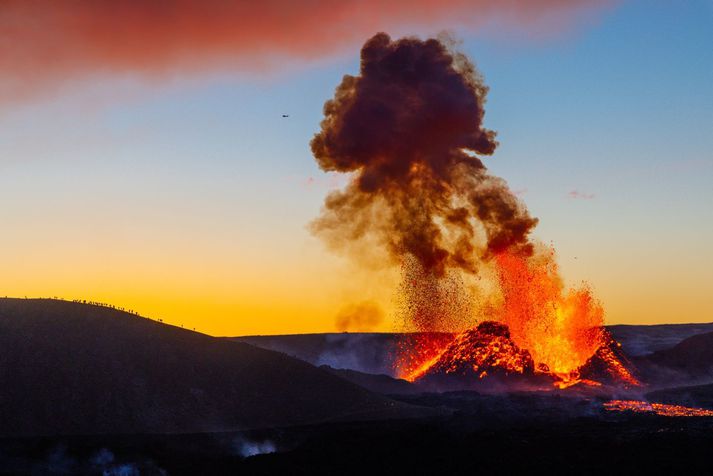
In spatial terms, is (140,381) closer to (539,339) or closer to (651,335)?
(539,339)

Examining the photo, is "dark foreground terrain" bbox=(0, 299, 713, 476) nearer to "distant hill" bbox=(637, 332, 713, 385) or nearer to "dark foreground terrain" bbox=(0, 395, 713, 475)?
"dark foreground terrain" bbox=(0, 395, 713, 475)

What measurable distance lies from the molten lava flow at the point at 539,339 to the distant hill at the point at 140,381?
2399cm

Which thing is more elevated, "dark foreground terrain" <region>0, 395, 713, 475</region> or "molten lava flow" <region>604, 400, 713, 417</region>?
"molten lava flow" <region>604, 400, 713, 417</region>

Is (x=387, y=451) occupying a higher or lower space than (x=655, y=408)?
lower

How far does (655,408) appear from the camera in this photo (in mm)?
66812

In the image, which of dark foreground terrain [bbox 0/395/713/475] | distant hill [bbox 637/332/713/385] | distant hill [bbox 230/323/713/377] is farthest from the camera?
distant hill [bbox 230/323/713/377]

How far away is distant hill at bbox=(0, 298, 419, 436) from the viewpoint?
1911 inches

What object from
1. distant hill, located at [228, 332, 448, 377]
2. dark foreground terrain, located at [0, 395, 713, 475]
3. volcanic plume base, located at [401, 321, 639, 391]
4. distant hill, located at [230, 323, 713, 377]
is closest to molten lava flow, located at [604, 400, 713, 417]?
dark foreground terrain, located at [0, 395, 713, 475]

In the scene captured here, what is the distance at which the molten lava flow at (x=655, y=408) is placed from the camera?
211 ft

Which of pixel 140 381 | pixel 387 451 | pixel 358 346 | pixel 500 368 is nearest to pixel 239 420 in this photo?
pixel 140 381

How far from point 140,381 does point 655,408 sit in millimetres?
39356

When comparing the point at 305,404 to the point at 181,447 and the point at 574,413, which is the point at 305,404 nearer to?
the point at 181,447

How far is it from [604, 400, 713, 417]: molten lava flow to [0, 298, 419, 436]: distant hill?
1667 cm

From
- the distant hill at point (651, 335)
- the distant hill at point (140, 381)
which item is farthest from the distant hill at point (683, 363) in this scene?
the distant hill at point (140, 381)
